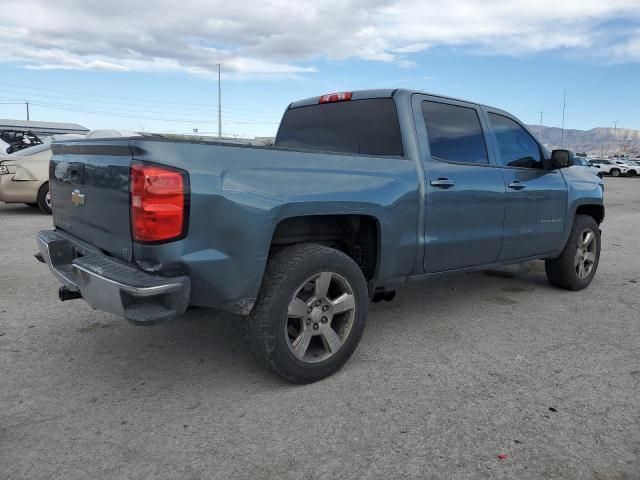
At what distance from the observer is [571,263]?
17.3 ft

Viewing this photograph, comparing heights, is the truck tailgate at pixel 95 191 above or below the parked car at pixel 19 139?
below

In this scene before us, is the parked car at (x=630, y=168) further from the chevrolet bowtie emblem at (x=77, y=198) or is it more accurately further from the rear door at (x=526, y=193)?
the chevrolet bowtie emblem at (x=77, y=198)

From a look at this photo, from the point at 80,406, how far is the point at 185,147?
5.06 ft

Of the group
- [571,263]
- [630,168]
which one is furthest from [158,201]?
[630,168]

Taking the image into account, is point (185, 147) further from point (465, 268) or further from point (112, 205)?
point (465, 268)

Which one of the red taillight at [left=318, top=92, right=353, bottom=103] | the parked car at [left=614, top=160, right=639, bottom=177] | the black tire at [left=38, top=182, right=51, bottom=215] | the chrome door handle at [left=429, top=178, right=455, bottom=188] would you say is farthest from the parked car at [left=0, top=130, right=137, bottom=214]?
the parked car at [left=614, top=160, right=639, bottom=177]

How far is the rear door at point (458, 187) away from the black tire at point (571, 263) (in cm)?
132

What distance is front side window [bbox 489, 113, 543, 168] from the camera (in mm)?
4551

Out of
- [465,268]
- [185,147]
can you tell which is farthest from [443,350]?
[185,147]

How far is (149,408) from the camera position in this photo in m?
2.85

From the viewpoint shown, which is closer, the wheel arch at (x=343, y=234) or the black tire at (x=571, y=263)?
the wheel arch at (x=343, y=234)

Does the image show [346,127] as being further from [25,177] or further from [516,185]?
[25,177]

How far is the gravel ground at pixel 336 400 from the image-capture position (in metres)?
2.37

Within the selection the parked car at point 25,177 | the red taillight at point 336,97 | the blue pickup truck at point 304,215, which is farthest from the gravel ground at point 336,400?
the parked car at point 25,177
